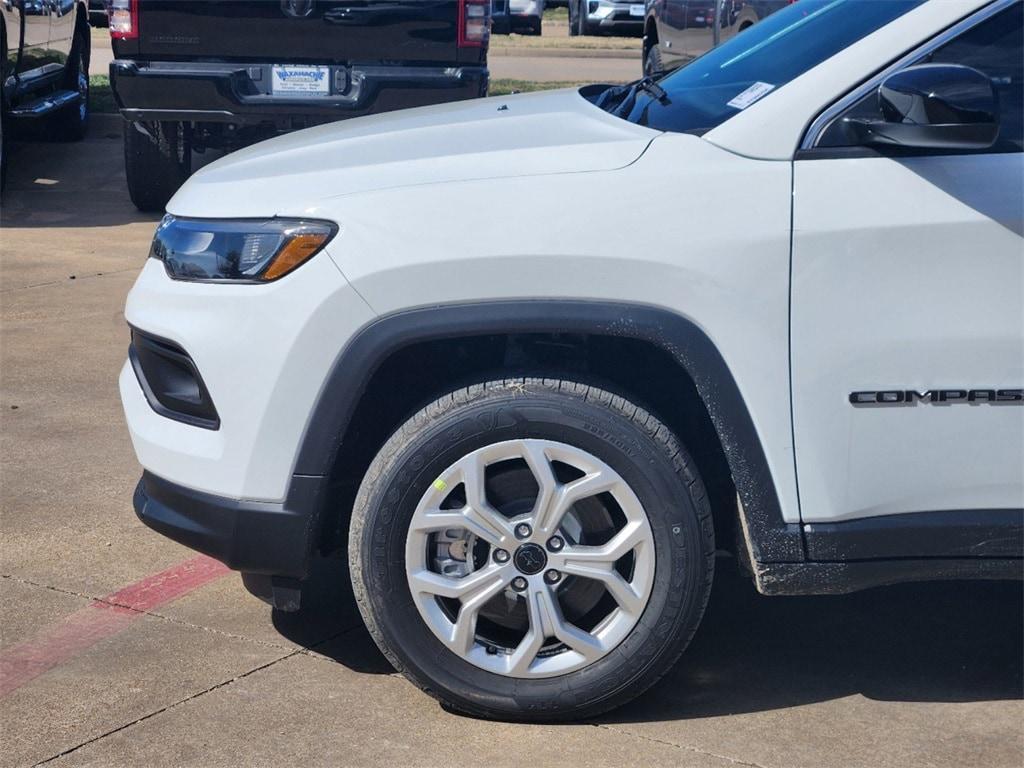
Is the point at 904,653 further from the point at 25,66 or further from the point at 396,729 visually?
the point at 25,66

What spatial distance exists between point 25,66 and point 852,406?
7793 mm

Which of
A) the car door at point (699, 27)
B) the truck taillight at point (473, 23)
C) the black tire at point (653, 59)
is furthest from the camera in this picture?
the black tire at point (653, 59)

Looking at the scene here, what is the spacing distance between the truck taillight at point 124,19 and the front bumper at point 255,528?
507 cm

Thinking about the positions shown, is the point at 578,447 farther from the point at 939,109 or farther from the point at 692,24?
the point at 692,24

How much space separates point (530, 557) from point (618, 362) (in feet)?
1.68

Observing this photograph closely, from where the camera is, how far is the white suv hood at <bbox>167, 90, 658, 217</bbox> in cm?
312

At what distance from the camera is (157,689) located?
11.1 feet

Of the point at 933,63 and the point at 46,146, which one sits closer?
the point at 933,63

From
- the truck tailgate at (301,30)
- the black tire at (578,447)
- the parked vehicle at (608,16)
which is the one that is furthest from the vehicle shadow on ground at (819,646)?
the parked vehicle at (608,16)

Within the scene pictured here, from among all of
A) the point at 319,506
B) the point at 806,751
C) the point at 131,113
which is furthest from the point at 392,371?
the point at 131,113

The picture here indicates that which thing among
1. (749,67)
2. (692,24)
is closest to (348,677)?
(749,67)

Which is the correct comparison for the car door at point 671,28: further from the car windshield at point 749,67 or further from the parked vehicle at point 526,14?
the parked vehicle at point 526,14

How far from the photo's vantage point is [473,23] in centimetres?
Answer: 790

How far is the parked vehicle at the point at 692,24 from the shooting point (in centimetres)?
954
